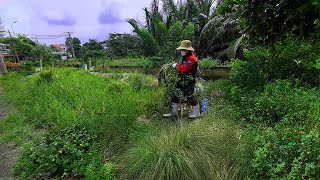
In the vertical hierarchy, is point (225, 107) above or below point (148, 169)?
above

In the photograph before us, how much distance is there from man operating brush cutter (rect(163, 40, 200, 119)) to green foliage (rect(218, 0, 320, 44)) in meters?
1.16

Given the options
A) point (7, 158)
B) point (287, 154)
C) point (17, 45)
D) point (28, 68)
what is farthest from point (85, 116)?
point (17, 45)

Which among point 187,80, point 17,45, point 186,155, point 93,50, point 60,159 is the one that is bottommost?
point 60,159

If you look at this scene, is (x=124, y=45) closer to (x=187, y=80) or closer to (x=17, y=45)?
(x=17, y=45)

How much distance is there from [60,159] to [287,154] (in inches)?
96.3

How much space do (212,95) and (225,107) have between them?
153 centimetres

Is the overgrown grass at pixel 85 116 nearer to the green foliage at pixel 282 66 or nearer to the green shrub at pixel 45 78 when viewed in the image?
the green shrub at pixel 45 78

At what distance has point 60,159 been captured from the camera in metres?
3.42

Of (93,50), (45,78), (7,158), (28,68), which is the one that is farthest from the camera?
(93,50)

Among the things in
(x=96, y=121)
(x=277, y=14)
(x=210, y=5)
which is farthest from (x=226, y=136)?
(x=210, y=5)

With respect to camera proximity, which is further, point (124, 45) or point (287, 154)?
point (124, 45)

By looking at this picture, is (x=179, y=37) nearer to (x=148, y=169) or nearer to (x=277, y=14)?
(x=277, y=14)

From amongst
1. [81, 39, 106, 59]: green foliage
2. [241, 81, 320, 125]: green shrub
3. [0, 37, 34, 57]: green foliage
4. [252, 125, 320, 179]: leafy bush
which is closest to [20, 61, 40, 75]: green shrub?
[81, 39, 106, 59]: green foliage

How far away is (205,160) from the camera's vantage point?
3.04 metres
